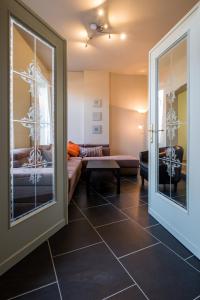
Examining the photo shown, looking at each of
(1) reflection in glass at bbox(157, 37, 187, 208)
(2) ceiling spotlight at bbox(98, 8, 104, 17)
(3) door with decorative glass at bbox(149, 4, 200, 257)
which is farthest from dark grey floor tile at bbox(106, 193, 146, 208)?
(2) ceiling spotlight at bbox(98, 8, 104, 17)

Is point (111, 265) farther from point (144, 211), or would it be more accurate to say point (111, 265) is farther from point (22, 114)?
point (22, 114)

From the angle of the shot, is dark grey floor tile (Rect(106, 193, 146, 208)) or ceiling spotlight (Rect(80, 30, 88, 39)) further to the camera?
ceiling spotlight (Rect(80, 30, 88, 39))

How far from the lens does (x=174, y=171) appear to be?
214 centimetres

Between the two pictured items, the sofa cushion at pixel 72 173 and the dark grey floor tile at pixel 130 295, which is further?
the sofa cushion at pixel 72 173

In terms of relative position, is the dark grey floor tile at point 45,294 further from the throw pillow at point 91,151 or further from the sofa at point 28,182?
the throw pillow at point 91,151

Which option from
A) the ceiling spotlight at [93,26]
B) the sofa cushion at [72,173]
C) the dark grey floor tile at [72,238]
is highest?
the ceiling spotlight at [93,26]

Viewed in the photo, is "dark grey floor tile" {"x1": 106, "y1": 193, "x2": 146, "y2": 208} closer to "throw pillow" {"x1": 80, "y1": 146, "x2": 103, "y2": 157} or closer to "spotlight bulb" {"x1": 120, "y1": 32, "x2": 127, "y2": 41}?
"throw pillow" {"x1": 80, "y1": 146, "x2": 103, "y2": 157}

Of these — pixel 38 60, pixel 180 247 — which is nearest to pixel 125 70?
pixel 38 60

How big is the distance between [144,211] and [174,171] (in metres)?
0.86

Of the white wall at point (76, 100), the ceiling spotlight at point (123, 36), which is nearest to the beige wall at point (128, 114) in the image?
the white wall at point (76, 100)

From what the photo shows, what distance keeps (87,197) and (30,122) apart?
1890mm

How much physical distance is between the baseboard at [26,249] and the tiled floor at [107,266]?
0.04 meters

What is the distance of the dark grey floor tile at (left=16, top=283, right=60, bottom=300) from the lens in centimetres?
124

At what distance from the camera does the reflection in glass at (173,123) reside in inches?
75.4
